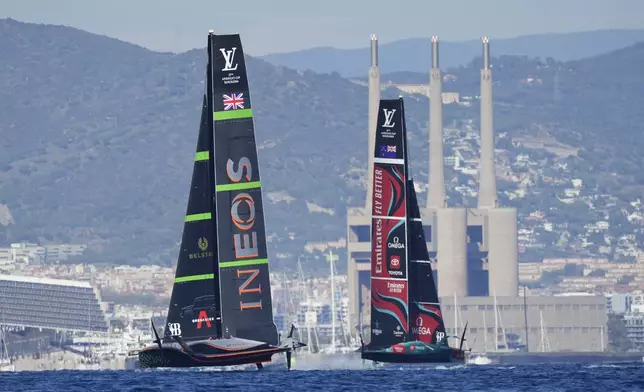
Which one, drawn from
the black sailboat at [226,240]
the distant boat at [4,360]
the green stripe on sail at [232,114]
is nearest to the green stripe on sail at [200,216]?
the black sailboat at [226,240]

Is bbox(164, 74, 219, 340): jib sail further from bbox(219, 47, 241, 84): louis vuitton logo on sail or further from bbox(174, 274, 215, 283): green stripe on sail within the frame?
bbox(219, 47, 241, 84): louis vuitton logo on sail

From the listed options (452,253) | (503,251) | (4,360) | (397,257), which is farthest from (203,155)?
(503,251)

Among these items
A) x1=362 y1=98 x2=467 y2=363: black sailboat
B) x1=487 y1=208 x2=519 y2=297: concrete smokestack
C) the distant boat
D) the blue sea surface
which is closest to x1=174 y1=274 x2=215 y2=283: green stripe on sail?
the blue sea surface

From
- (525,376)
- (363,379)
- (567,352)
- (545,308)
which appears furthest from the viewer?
(545,308)

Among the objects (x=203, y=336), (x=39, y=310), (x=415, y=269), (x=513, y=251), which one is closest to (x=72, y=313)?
(x=39, y=310)

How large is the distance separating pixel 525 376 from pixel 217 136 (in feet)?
48.0

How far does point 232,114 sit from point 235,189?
1994 millimetres

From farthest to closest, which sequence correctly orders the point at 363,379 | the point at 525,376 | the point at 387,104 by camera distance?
the point at 387,104, the point at 525,376, the point at 363,379

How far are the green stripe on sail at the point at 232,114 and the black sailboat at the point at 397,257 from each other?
45.3 ft

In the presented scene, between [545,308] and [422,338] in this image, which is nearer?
[422,338]

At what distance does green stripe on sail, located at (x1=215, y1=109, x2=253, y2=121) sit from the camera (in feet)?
182

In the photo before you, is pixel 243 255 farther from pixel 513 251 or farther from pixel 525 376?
pixel 513 251

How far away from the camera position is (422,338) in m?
69.1

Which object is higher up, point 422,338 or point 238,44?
point 238,44
